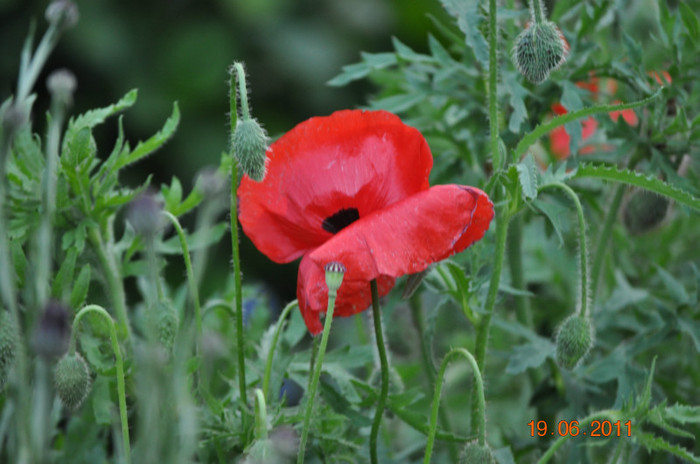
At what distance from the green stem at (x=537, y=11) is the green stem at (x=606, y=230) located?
0.30 m

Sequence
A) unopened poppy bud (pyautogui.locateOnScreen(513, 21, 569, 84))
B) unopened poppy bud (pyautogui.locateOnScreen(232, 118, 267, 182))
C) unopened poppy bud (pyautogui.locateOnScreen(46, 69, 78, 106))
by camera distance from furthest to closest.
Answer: unopened poppy bud (pyautogui.locateOnScreen(513, 21, 569, 84)) → unopened poppy bud (pyautogui.locateOnScreen(232, 118, 267, 182)) → unopened poppy bud (pyautogui.locateOnScreen(46, 69, 78, 106))

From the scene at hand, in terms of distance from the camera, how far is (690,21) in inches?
41.0

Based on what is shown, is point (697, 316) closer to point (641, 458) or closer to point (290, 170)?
point (641, 458)

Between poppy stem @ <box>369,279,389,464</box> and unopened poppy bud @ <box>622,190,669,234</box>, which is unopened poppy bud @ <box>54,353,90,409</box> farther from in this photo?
unopened poppy bud @ <box>622,190,669,234</box>

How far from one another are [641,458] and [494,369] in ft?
1.20

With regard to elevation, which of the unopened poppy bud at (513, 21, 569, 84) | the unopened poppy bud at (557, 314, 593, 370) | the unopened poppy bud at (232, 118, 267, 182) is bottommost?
the unopened poppy bud at (557, 314, 593, 370)

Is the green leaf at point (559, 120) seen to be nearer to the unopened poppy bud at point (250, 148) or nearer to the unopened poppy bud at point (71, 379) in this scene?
the unopened poppy bud at point (250, 148)

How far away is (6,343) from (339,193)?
28cm

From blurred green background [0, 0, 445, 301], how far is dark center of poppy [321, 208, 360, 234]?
1.90 metres

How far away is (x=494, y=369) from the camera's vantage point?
1424 millimetres

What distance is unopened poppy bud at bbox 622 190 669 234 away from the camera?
46.5 inches

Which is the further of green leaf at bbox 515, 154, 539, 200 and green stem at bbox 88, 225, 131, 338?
green stem at bbox 88, 225, 131, 338

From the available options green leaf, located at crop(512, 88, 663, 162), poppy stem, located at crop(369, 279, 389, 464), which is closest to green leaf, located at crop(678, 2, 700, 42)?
green leaf, located at crop(512, 88, 663, 162)
